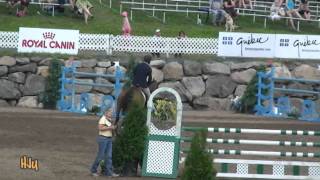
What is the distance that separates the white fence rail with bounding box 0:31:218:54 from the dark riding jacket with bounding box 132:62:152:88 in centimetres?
1073

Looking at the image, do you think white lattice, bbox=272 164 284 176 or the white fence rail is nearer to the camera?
white lattice, bbox=272 164 284 176

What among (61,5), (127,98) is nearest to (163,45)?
(61,5)

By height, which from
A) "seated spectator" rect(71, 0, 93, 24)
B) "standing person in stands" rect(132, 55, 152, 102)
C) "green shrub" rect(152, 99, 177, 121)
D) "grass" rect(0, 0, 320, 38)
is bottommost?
"green shrub" rect(152, 99, 177, 121)

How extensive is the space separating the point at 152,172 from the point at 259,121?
11111 millimetres

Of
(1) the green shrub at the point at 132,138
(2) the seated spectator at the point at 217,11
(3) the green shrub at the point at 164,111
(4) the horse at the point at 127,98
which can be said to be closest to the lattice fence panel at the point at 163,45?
(2) the seated spectator at the point at 217,11

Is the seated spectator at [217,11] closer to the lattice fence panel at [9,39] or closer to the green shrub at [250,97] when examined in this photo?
the green shrub at [250,97]

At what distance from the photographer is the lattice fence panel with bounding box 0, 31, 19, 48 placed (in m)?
27.7

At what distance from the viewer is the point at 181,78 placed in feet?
94.4

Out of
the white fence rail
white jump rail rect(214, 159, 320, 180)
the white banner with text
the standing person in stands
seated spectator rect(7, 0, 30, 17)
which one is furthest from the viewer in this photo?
seated spectator rect(7, 0, 30, 17)

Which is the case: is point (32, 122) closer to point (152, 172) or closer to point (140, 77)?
point (140, 77)

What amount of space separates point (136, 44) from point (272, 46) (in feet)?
15.3

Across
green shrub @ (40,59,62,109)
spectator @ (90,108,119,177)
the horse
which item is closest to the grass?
green shrub @ (40,59,62,109)

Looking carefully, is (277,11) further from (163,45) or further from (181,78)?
(181,78)

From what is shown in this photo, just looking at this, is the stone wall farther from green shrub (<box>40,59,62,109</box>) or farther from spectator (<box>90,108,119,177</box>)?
spectator (<box>90,108,119,177</box>)
